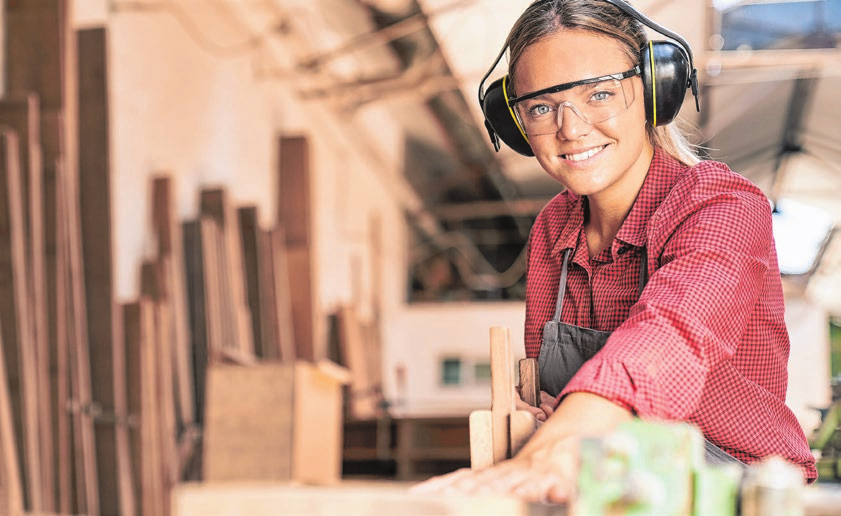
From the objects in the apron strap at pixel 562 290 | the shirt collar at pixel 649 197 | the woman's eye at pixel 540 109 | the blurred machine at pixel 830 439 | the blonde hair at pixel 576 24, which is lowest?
the blurred machine at pixel 830 439

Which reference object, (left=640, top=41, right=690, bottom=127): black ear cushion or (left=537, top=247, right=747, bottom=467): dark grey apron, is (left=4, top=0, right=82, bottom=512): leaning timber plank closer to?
(left=537, top=247, right=747, bottom=467): dark grey apron

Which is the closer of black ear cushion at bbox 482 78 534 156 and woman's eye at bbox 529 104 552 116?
woman's eye at bbox 529 104 552 116

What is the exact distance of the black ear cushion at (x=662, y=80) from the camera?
190 centimetres

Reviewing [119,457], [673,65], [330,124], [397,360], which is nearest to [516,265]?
[397,360]

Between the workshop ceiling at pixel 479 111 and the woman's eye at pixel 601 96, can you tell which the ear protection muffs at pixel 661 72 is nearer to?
the woman's eye at pixel 601 96

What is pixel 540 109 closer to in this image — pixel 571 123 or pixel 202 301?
pixel 571 123

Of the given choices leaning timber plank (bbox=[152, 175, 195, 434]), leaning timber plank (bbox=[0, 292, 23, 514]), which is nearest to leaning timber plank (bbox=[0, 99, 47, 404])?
leaning timber plank (bbox=[0, 292, 23, 514])

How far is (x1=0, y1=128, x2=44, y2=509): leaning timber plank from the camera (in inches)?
180

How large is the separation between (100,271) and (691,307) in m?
4.64

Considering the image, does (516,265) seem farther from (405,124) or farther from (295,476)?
(295,476)

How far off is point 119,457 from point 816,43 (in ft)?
25.9

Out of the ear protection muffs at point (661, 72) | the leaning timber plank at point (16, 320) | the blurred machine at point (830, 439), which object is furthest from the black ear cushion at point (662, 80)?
the leaning timber plank at point (16, 320)

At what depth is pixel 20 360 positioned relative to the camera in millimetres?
4578

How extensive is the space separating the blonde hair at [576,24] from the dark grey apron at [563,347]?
371 millimetres
